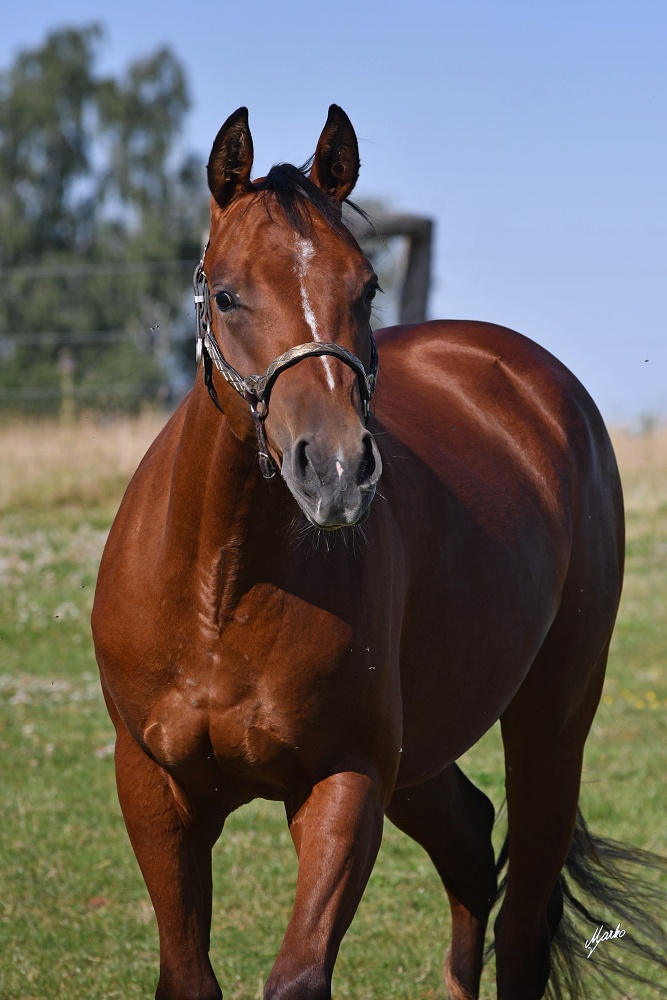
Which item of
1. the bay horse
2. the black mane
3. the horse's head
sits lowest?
the bay horse

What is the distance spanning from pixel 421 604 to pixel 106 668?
80 centimetres

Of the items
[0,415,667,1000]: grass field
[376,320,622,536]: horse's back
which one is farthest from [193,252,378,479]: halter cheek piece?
[0,415,667,1000]: grass field

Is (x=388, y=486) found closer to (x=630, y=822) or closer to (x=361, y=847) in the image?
(x=361, y=847)

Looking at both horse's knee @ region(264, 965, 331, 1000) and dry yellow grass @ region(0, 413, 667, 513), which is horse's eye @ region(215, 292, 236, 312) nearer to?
horse's knee @ region(264, 965, 331, 1000)

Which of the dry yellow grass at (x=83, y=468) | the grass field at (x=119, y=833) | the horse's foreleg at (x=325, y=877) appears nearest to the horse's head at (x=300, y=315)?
the horse's foreleg at (x=325, y=877)

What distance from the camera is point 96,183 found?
115 feet

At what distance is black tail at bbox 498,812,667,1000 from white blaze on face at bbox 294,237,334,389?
2424mm

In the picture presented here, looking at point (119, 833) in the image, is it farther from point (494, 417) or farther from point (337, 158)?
point (337, 158)

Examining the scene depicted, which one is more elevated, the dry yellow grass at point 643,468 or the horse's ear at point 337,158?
the horse's ear at point 337,158

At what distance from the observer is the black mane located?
2.52 meters

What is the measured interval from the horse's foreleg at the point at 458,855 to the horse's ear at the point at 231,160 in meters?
2.06

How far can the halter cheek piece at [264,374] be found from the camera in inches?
91.7

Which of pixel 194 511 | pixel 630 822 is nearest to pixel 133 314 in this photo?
pixel 630 822

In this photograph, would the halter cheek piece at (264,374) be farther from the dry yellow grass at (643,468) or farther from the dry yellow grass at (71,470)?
the dry yellow grass at (643,468)
